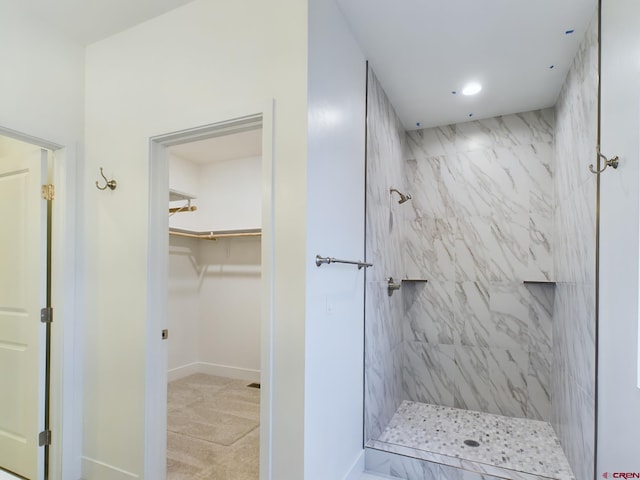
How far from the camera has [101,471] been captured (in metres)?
2.19

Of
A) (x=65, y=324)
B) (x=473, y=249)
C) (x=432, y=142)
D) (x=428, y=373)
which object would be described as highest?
(x=432, y=142)

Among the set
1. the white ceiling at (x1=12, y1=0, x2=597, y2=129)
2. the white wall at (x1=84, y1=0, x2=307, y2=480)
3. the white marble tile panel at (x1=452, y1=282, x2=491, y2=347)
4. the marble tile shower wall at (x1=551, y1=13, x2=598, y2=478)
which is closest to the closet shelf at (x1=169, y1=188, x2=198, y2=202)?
the white wall at (x1=84, y1=0, x2=307, y2=480)

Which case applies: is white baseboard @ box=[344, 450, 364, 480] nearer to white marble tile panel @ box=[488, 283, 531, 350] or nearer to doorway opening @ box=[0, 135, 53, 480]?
white marble tile panel @ box=[488, 283, 531, 350]

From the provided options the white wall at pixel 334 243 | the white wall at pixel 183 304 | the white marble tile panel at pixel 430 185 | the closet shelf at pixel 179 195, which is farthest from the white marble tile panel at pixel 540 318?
the white wall at pixel 183 304

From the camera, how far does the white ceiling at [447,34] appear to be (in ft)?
6.64

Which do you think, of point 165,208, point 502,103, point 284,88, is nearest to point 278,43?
point 284,88

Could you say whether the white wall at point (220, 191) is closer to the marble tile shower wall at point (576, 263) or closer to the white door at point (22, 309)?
the white door at point (22, 309)

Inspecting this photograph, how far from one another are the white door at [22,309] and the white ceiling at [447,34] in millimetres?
915

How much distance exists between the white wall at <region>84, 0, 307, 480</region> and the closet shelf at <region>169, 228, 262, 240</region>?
5.91ft

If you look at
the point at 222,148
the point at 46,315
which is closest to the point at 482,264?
the point at 222,148

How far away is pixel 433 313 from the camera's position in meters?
3.49

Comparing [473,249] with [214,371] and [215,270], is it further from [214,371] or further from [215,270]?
[214,371]

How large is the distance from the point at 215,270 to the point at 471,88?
342cm

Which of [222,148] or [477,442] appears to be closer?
[477,442]
